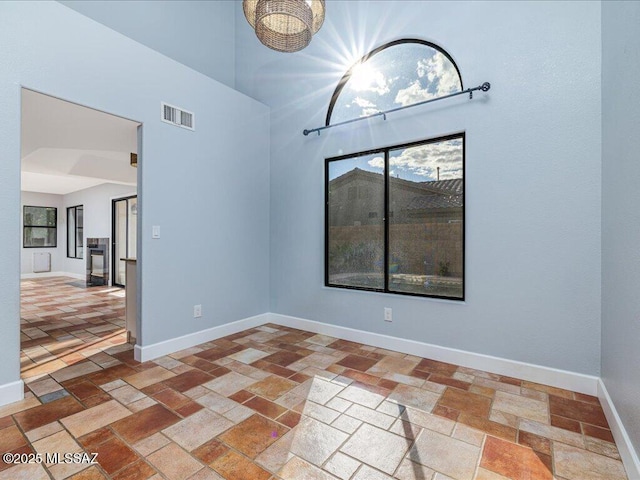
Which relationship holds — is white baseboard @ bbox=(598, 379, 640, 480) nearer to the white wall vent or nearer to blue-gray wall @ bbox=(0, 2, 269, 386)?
blue-gray wall @ bbox=(0, 2, 269, 386)

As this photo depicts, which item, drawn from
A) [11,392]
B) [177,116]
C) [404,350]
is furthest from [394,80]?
[11,392]

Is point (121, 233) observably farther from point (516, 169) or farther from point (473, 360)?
point (516, 169)

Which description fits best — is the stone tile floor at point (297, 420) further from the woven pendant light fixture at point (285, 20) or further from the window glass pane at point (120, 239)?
the window glass pane at point (120, 239)

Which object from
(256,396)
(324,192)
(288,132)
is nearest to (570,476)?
(256,396)

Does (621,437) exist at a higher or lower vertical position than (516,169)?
lower

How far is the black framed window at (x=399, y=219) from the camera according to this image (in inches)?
116

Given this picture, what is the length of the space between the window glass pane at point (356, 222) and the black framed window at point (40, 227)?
10.00m

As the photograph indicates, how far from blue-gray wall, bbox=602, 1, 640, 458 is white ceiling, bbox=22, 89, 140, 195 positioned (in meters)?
3.51

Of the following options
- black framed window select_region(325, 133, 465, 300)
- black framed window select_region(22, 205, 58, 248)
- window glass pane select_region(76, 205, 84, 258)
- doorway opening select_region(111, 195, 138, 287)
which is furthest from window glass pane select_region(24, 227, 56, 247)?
black framed window select_region(325, 133, 465, 300)

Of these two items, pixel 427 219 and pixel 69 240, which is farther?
pixel 69 240

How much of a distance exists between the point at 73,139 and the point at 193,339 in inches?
95.2

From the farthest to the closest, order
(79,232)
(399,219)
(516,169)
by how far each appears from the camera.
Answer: (79,232)
(399,219)
(516,169)

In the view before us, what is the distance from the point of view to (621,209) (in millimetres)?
1849

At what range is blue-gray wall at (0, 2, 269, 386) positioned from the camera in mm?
2225
